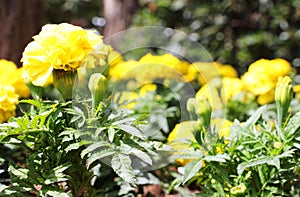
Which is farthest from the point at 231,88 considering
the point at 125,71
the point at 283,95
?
the point at 283,95

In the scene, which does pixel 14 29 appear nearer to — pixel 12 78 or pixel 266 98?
pixel 12 78

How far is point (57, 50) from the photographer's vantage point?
85cm

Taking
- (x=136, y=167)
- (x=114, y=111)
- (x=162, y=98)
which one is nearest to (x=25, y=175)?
(x=114, y=111)

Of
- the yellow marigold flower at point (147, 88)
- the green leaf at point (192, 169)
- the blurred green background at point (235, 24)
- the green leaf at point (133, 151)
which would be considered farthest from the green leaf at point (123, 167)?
the blurred green background at point (235, 24)

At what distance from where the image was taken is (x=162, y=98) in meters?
1.43

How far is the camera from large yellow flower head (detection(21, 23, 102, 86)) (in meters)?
0.86

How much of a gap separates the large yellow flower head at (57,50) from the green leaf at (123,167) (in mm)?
185

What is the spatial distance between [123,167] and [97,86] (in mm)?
150

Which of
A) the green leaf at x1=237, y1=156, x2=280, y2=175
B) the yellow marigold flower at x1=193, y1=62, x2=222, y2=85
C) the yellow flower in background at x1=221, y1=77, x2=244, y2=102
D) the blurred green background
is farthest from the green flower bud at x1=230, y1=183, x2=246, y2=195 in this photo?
the blurred green background

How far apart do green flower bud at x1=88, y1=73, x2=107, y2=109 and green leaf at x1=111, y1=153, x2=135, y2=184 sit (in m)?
0.11

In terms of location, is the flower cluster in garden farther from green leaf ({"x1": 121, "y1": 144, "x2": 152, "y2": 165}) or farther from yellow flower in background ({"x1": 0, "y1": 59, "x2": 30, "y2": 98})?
green leaf ({"x1": 121, "y1": 144, "x2": 152, "y2": 165})

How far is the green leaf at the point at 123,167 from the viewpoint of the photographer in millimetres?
771

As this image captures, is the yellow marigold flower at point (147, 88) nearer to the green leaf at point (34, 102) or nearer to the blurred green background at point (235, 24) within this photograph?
the green leaf at point (34, 102)

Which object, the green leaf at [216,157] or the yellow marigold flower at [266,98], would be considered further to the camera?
the yellow marigold flower at [266,98]
